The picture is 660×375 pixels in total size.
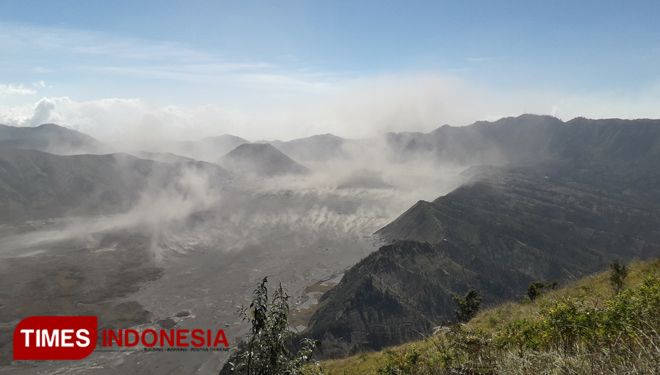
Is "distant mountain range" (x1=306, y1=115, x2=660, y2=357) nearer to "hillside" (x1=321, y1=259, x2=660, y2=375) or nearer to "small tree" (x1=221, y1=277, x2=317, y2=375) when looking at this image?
"hillside" (x1=321, y1=259, x2=660, y2=375)

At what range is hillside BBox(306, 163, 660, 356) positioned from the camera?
79.7m

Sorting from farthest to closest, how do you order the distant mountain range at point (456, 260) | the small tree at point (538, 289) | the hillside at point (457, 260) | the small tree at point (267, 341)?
1. the hillside at point (457, 260)
2. the distant mountain range at point (456, 260)
3. the small tree at point (538, 289)
4. the small tree at point (267, 341)

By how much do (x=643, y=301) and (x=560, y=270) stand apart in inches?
5756

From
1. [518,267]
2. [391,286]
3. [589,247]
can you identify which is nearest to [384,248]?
[391,286]

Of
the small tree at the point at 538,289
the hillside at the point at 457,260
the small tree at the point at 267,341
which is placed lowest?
the hillside at the point at 457,260

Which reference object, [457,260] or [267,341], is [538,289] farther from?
[457,260]

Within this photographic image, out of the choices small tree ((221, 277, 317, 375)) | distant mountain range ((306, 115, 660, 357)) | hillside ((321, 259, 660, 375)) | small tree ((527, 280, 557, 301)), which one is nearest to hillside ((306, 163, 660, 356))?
distant mountain range ((306, 115, 660, 357))

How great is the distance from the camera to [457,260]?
4626 inches

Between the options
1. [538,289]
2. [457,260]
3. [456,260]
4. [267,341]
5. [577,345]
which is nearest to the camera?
[577,345]

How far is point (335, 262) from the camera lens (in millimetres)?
156250

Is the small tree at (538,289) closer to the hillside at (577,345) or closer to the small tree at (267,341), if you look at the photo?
the hillside at (577,345)

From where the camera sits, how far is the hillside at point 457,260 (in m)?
79.7

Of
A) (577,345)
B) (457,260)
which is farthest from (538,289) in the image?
(457,260)

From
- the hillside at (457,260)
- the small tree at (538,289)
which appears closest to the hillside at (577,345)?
the hillside at (457,260)
